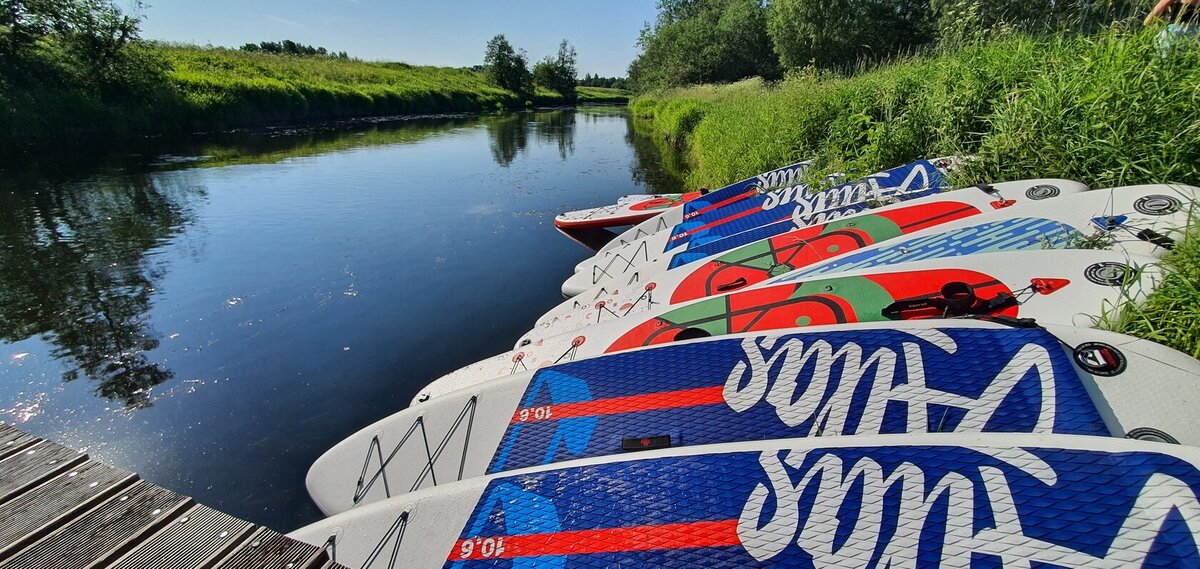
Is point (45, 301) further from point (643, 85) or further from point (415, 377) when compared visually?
point (643, 85)

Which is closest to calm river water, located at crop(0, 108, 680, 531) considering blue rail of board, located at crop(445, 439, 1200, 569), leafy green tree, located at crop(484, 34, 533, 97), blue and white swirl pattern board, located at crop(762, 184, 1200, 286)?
blue rail of board, located at crop(445, 439, 1200, 569)

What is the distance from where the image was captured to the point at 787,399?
2936 mm

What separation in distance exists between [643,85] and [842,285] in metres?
51.7

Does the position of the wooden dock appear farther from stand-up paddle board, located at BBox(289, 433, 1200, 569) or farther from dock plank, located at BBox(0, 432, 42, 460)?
stand-up paddle board, located at BBox(289, 433, 1200, 569)

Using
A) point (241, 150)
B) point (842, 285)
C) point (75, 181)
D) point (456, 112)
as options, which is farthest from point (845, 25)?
point (456, 112)

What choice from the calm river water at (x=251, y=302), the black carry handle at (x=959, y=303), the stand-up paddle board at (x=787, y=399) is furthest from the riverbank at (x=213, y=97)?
the black carry handle at (x=959, y=303)

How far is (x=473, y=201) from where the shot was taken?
13.7 m

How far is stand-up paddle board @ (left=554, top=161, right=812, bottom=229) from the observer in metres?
8.27

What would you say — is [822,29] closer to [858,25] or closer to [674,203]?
[858,25]

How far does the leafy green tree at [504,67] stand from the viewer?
6384 centimetres

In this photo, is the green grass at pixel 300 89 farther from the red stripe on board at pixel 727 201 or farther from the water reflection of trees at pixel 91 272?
the red stripe on board at pixel 727 201

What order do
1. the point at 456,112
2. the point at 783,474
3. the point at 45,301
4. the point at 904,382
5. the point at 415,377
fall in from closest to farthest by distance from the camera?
1. the point at 783,474
2. the point at 904,382
3. the point at 415,377
4. the point at 45,301
5. the point at 456,112

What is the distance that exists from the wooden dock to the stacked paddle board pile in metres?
0.62

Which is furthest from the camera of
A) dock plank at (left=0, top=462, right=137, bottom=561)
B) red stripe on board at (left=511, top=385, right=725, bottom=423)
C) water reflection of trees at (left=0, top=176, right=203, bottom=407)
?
water reflection of trees at (left=0, top=176, right=203, bottom=407)
